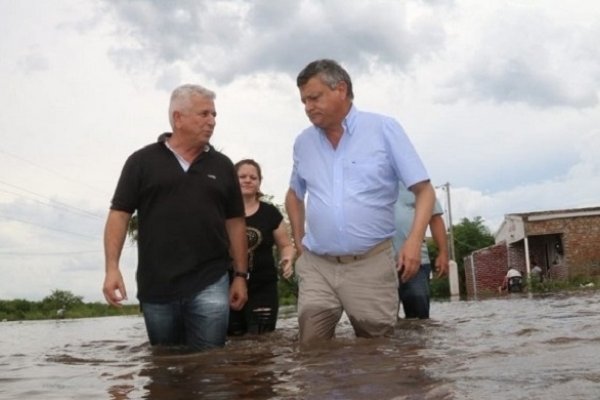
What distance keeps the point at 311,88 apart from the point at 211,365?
65.1 inches

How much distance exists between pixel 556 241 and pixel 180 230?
33489mm

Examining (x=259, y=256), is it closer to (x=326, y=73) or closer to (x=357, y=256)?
(x=357, y=256)

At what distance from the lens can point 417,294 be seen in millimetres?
7629

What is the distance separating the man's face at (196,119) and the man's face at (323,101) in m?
0.58

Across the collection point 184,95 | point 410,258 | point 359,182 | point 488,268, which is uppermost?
point 488,268

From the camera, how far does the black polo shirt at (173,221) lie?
5.00 metres

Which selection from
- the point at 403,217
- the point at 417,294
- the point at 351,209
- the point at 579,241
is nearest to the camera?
the point at 351,209

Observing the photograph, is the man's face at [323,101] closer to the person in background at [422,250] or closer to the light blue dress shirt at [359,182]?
the light blue dress shirt at [359,182]

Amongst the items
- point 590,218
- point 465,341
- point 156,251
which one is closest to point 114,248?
point 156,251

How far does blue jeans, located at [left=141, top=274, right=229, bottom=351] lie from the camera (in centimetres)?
502

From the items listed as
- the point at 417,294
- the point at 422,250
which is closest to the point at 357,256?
the point at 422,250

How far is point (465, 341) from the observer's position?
5.82 meters

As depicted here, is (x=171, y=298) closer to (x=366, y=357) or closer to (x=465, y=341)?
(x=366, y=357)

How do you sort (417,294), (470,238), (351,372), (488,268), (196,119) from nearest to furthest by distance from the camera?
(351,372)
(196,119)
(417,294)
(488,268)
(470,238)
